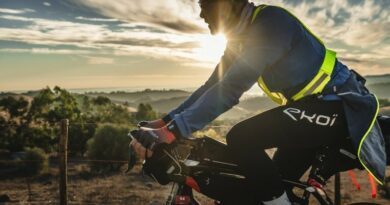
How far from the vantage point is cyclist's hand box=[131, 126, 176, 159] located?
2406 millimetres

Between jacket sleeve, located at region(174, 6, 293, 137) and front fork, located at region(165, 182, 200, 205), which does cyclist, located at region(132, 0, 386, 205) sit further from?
front fork, located at region(165, 182, 200, 205)

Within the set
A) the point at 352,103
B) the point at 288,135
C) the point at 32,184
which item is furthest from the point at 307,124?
the point at 32,184

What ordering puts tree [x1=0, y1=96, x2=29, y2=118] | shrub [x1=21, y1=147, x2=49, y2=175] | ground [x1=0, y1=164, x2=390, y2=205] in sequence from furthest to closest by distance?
tree [x1=0, y1=96, x2=29, y2=118], shrub [x1=21, y1=147, x2=49, y2=175], ground [x1=0, y1=164, x2=390, y2=205]

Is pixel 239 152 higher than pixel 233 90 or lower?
lower

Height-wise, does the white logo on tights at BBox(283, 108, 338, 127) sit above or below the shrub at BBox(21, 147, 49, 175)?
above

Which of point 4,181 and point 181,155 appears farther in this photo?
point 4,181

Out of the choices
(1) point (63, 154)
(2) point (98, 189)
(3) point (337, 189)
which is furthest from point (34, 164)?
(3) point (337, 189)

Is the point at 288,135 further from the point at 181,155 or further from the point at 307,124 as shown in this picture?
the point at 181,155

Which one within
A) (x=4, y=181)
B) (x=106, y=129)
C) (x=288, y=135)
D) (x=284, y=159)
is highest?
(x=288, y=135)

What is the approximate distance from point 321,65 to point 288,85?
0.22 m

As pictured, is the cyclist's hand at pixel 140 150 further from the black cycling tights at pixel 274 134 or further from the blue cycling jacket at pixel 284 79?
the black cycling tights at pixel 274 134

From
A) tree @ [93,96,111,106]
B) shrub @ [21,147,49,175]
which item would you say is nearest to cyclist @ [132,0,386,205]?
shrub @ [21,147,49,175]

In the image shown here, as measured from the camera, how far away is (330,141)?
2680 millimetres

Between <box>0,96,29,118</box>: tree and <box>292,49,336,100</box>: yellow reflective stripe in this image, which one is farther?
<box>0,96,29,118</box>: tree
